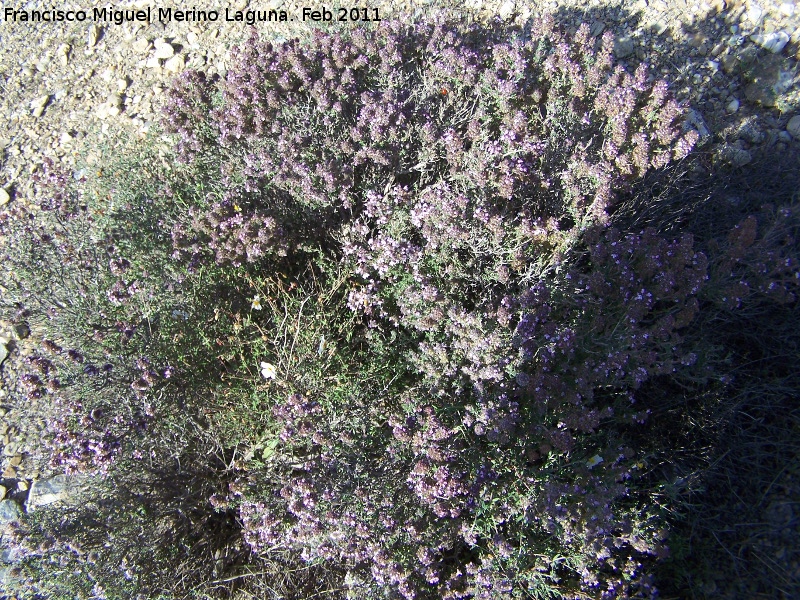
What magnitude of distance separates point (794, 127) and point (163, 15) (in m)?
5.48

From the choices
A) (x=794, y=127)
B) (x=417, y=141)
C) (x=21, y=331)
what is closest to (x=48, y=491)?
(x=21, y=331)

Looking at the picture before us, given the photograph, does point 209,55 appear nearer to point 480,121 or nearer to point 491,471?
point 480,121

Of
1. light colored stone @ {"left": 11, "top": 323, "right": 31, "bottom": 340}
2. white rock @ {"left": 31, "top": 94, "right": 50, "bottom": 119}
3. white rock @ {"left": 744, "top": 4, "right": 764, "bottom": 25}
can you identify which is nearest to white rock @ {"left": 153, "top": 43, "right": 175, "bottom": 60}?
white rock @ {"left": 31, "top": 94, "right": 50, "bottom": 119}

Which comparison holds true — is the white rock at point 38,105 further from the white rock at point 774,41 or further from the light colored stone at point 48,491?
the white rock at point 774,41

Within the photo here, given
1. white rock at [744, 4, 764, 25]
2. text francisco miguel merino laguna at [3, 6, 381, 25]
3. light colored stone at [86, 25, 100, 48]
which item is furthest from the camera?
light colored stone at [86, 25, 100, 48]

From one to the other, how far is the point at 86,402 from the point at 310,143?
79.2 inches

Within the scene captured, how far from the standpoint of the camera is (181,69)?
16.3 feet

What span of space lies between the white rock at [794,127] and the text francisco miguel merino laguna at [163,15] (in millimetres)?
3389

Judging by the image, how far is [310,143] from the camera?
349 centimetres

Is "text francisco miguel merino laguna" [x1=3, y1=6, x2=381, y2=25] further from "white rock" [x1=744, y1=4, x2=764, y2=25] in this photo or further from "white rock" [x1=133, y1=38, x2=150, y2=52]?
"white rock" [x1=744, y1=4, x2=764, y2=25]

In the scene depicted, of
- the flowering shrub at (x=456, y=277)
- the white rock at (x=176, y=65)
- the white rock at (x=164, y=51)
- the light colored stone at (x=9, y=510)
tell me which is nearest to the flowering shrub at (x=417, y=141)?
the flowering shrub at (x=456, y=277)

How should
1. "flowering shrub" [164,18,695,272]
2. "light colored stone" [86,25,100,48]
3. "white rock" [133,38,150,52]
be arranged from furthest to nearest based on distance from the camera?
"light colored stone" [86,25,100,48], "white rock" [133,38,150,52], "flowering shrub" [164,18,695,272]

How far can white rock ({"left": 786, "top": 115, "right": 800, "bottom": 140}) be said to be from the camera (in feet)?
14.1

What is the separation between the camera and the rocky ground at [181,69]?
4246 millimetres
